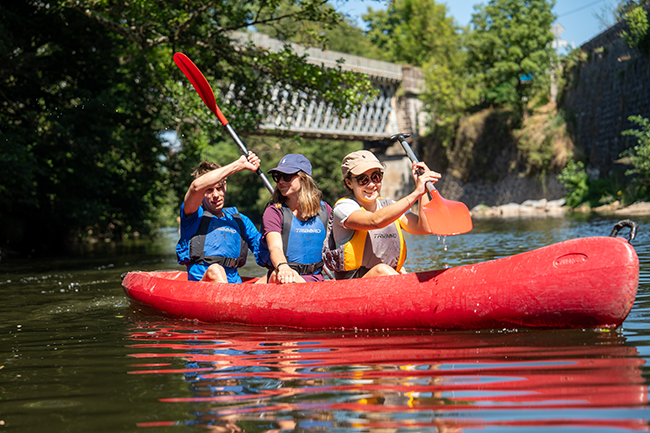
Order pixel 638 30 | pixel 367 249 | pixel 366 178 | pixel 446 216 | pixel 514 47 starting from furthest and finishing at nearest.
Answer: pixel 514 47, pixel 638 30, pixel 367 249, pixel 366 178, pixel 446 216

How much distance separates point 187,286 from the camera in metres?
5.14

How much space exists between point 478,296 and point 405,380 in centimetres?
108

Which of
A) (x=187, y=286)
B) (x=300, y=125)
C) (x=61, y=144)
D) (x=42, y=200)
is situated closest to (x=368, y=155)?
(x=187, y=286)

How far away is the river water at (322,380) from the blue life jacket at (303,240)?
1.96 ft

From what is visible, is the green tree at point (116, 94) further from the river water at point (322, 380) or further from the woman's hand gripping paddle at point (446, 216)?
the woman's hand gripping paddle at point (446, 216)

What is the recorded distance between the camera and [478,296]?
3703 millimetres

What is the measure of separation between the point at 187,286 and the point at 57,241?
14036 millimetres

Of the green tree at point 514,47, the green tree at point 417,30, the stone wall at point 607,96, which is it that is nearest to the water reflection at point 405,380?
the stone wall at point 607,96

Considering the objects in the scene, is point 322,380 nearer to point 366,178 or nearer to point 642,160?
point 366,178

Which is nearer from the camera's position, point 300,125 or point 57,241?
point 57,241

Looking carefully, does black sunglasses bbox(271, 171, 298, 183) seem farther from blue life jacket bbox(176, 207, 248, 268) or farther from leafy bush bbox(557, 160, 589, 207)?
leafy bush bbox(557, 160, 589, 207)

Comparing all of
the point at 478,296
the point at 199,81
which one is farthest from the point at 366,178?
the point at 199,81

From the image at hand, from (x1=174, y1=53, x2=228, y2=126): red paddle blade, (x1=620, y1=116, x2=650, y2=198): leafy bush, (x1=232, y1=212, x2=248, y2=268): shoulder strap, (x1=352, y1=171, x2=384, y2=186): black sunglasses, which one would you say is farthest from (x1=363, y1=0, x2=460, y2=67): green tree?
(x1=352, y1=171, x2=384, y2=186): black sunglasses

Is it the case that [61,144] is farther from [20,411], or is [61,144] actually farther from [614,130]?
[614,130]
